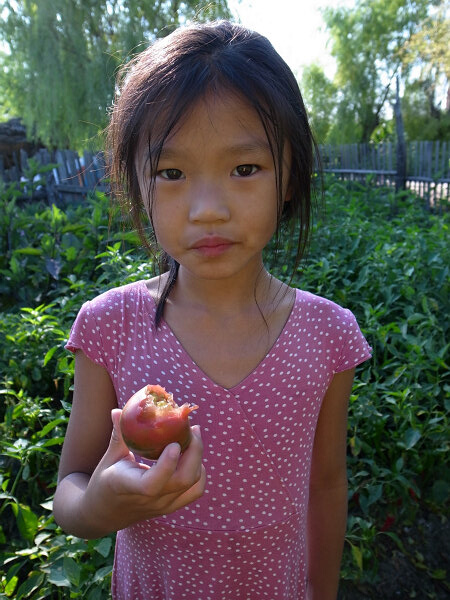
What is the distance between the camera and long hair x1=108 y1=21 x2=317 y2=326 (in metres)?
0.92

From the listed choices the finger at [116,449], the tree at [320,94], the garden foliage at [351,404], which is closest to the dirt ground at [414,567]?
the garden foliage at [351,404]

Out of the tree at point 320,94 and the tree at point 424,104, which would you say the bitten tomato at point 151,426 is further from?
the tree at point 320,94

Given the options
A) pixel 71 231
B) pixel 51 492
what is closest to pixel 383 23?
pixel 71 231

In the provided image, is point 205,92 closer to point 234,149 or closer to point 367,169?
point 234,149

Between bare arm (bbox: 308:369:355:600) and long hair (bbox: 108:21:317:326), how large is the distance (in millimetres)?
398

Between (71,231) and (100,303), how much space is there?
278 centimetres

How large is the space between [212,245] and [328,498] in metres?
0.63

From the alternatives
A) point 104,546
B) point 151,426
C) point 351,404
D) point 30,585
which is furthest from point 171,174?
point 351,404

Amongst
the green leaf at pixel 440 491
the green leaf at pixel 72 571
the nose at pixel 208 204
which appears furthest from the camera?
the green leaf at pixel 440 491

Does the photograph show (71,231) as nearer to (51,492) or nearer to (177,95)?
(51,492)

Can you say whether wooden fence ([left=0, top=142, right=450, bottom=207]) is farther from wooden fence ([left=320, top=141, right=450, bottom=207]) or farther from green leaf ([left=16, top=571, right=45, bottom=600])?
green leaf ([left=16, top=571, right=45, bottom=600])

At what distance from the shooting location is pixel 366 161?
10.0 m

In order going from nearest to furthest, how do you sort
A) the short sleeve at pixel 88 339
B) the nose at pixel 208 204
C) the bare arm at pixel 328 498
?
the nose at pixel 208 204 → the short sleeve at pixel 88 339 → the bare arm at pixel 328 498

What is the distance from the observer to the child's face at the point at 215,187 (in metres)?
0.89
